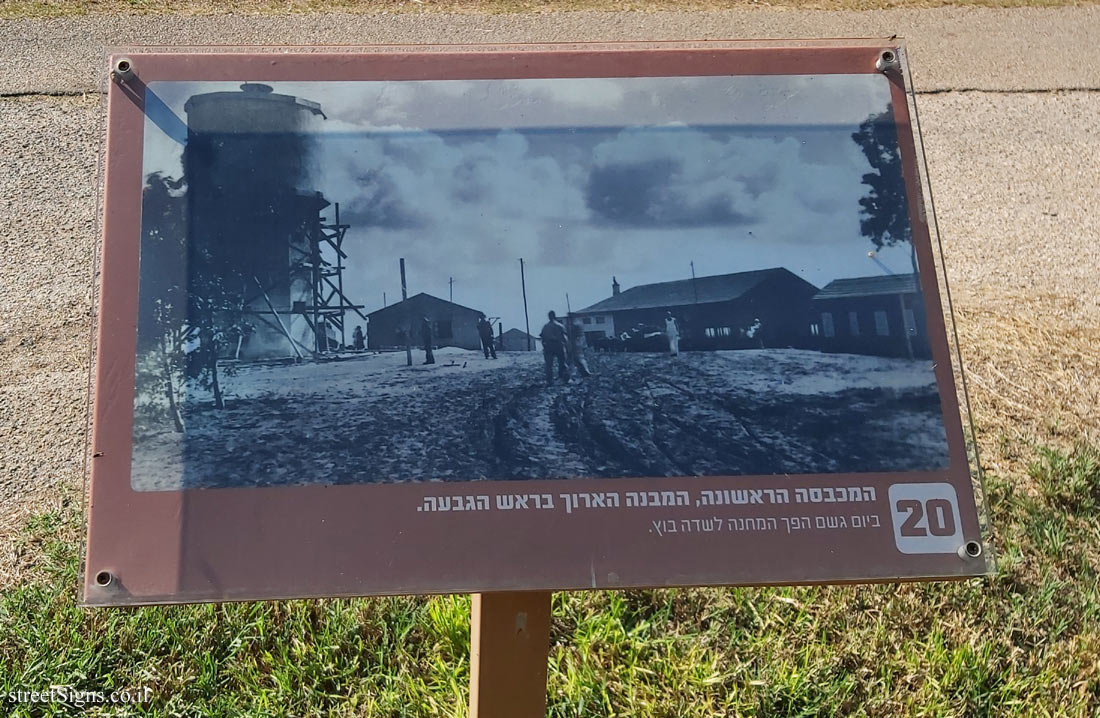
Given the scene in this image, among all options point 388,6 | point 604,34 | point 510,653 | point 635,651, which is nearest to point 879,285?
point 510,653

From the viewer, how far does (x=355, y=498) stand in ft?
6.15

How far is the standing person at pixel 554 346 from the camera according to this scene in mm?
2018

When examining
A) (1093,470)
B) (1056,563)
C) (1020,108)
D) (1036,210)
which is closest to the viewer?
(1056,563)

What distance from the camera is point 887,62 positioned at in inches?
86.7

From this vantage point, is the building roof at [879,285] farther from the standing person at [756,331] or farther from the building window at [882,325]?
the standing person at [756,331]

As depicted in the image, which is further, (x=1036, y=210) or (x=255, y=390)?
(x=1036, y=210)

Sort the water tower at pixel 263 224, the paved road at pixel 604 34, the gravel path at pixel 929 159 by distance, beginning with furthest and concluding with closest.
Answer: the paved road at pixel 604 34, the gravel path at pixel 929 159, the water tower at pixel 263 224

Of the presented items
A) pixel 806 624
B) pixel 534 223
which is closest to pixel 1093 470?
pixel 806 624

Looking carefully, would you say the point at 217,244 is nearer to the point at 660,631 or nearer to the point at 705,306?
the point at 705,306

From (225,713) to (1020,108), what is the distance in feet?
16.9

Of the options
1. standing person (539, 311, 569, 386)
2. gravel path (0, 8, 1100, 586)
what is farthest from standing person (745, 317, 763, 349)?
gravel path (0, 8, 1100, 586)

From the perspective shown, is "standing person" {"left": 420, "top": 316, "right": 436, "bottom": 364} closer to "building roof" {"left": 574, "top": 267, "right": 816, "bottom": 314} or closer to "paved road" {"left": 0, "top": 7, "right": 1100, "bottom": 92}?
"building roof" {"left": 574, "top": 267, "right": 816, "bottom": 314}

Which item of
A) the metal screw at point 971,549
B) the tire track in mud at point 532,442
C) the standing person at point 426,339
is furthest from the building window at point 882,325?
the standing person at point 426,339

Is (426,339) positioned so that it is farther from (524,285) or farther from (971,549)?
(971,549)
